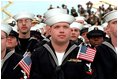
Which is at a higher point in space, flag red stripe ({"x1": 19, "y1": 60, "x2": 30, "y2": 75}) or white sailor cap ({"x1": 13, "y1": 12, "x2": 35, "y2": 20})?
flag red stripe ({"x1": 19, "y1": 60, "x2": 30, "y2": 75})

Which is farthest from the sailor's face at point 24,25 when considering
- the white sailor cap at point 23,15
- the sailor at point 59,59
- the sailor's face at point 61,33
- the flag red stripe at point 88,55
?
the flag red stripe at point 88,55

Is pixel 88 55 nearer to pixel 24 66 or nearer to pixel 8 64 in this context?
pixel 24 66

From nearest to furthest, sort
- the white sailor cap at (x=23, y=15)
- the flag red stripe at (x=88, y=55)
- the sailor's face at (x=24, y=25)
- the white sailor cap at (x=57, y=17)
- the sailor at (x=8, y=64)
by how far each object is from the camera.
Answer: the sailor at (x=8, y=64)
the flag red stripe at (x=88, y=55)
the white sailor cap at (x=57, y=17)
the sailor's face at (x=24, y=25)
the white sailor cap at (x=23, y=15)

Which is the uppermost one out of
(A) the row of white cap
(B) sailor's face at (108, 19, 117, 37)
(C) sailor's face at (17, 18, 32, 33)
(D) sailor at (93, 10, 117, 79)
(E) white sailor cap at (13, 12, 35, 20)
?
(A) the row of white cap

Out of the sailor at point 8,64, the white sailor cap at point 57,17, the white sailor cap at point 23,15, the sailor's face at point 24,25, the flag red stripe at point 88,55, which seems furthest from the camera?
the white sailor cap at point 23,15

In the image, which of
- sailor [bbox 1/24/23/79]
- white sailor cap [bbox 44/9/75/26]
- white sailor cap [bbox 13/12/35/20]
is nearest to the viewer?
sailor [bbox 1/24/23/79]

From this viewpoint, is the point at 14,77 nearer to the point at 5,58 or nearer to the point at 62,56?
the point at 5,58

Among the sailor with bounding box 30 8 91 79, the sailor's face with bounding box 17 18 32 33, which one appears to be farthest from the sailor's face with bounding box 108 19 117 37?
the sailor's face with bounding box 17 18 32 33

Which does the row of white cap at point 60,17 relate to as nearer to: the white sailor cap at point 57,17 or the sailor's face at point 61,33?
the white sailor cap at point 57,17

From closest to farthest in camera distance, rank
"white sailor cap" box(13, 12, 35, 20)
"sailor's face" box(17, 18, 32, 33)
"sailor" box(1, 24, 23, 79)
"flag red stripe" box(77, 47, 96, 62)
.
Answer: "sailor" box(1, 24, 23, 79)
"flag red stripe" box(77, 47, 96, 62)
"sailor's face" box(17, 18, 32, 33)
"white sailor cap" box(13, 12, 35, 20)

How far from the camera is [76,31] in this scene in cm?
1140

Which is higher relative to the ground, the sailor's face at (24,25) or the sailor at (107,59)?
the sailor at (107,59)

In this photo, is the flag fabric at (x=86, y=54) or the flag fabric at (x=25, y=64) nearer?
the flag fabric at (x=25, y=64)

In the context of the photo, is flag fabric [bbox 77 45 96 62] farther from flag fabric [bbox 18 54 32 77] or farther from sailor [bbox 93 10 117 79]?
flag fabric [bbox 18 54 32 77]
